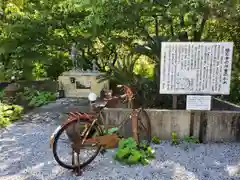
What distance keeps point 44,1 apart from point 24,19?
0.59 meters

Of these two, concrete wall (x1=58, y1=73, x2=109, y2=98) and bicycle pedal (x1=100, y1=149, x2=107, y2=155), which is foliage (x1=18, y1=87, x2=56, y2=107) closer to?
concrete wall (x1=58, y1=73, x2=109, y2=98)

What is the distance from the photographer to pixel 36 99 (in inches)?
255

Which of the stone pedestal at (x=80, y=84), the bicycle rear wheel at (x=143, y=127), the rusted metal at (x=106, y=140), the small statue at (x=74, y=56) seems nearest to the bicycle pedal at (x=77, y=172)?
the rusted metal at (x=106, y=140)

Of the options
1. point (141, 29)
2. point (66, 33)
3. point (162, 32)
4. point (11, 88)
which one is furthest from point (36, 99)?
point (162, 32)

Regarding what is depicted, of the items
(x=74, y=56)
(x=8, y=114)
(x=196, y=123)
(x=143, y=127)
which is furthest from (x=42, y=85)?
(x=196, y=123)

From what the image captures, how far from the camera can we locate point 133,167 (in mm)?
3180

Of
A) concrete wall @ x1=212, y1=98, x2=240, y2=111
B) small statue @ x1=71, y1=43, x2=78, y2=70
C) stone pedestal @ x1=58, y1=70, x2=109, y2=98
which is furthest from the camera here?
small statue @ x1=71, y1=43, x2=78, y2=70

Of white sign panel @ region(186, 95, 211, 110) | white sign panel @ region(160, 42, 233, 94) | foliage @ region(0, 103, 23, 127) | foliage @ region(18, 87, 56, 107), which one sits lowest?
foliage @ region(0, 103, 23, 127)

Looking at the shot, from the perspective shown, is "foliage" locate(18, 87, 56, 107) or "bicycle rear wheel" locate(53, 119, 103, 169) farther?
"foliage" locate(18, 87, 56, 107)

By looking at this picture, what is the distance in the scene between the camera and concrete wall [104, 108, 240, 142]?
13.0ft

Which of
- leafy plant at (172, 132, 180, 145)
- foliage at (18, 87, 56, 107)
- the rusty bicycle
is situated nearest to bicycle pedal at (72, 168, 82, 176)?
the rusty bicycle

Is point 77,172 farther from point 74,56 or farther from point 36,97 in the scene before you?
point 74,56

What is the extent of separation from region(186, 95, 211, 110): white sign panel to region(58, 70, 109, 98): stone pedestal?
3.02 metres

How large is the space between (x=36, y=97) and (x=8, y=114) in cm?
148
